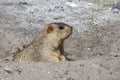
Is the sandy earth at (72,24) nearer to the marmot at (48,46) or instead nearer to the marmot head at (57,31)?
the marmot at (48,46)

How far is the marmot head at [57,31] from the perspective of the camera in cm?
879

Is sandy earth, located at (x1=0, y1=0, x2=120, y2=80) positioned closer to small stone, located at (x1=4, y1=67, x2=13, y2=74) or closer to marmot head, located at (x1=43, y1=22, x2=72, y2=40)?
marmot head, located at (x1=43, y1=22, x2=72, y2=40)

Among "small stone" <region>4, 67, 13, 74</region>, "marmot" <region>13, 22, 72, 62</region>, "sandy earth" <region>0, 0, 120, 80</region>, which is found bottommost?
"sandy earth" <region>0, 0, 120, 80</region>

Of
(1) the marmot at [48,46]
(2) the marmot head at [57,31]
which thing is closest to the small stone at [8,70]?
(1) the marmot at [48,46]

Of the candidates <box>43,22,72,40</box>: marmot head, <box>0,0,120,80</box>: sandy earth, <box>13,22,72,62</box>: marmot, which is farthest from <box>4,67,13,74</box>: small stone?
<box>43,22,72,40</box>: marmot head

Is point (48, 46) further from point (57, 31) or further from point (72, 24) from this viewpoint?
point (72, 24)

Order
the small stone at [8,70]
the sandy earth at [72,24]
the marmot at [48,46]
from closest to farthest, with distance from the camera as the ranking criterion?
1. the small stone at [8,70]
2. the marmot at [48,46]
3. the sandy earth at [72,24]

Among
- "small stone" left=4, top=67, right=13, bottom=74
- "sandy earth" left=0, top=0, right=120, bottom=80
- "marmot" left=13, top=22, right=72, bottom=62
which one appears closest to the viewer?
"small stone" left=4, top=67, right=13, bottom=74

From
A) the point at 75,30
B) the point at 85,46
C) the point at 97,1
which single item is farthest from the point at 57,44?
the point at 97,1

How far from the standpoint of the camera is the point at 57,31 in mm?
8859

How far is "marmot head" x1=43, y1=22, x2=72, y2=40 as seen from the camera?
8.79m

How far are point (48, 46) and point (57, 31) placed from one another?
0.36 m

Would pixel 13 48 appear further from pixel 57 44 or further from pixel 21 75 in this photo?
pixel 21 75

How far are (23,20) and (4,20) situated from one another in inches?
18.7
